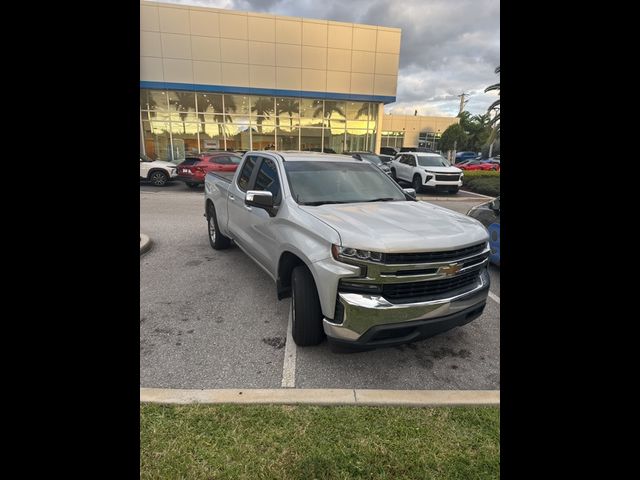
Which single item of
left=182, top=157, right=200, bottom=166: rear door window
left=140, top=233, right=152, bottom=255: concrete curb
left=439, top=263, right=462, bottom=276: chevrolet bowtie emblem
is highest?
left=182, top=157, right=200, bottom=166: rear door window

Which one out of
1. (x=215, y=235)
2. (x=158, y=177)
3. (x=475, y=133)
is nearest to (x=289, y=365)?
(x=215, y=235)

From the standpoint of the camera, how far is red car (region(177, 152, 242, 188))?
14633 millimetres

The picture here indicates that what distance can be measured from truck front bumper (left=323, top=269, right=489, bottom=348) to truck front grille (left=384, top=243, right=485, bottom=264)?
312 millimetres

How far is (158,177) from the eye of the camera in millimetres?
15812

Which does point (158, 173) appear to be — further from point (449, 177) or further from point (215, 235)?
point (449, 177)

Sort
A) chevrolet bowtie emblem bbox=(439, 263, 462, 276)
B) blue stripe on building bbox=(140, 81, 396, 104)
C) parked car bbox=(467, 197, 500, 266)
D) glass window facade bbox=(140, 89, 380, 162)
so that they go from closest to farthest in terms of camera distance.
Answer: chevrolet bowtie emblem bbox=(439, 263, 462, 276) → parked car bbox=(467, 197, 500, 266) → blue stripe on building bbox=(140, 81, 396, 104) → glass window facade bbox=(140, 89, 380, 162)

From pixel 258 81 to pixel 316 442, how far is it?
25617mm

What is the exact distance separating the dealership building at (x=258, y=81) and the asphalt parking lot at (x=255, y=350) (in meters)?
22.4

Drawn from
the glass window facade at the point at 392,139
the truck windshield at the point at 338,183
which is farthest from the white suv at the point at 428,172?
the glass window facade at the point at 392,139

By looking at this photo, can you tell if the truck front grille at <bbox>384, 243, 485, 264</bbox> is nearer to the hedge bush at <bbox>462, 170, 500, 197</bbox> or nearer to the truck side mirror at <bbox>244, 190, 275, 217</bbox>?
the truck side mirror at <bbox>244, 190, 275, 217</bbox>

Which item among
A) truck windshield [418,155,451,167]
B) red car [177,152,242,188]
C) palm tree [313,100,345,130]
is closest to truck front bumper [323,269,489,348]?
red car [177,152,242,188]

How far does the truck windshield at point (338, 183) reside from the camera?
12.2ft

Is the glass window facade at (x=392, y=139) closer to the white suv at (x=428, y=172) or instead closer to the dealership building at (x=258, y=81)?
the dealership building at (x=258, y=81)
